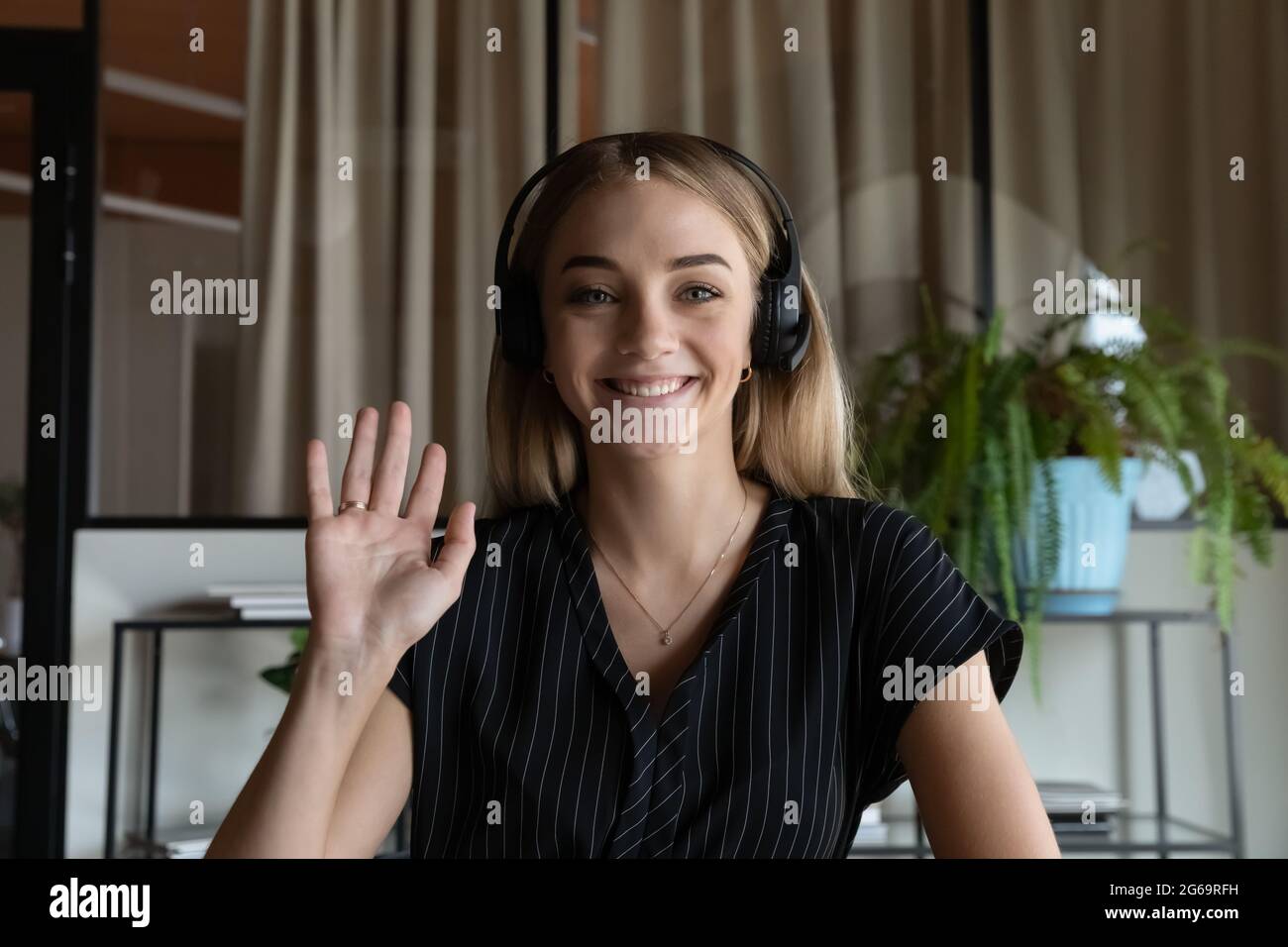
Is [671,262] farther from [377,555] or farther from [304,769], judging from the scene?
[304,769]

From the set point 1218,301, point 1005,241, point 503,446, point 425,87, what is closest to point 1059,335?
point 1005,241

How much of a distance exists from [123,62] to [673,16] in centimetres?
122

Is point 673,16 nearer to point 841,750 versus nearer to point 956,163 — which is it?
point 956,163

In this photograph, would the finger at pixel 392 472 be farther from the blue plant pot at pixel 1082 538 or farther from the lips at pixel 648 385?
the blue plant pot at pixel 1082 538

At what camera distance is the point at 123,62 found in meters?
2.55

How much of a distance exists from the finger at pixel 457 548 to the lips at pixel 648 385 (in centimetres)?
21

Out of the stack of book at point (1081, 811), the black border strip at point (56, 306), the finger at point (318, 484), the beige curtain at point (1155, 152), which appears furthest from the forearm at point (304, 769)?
the beige curtain at point (1155, 152)

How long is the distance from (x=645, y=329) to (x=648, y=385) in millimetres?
49

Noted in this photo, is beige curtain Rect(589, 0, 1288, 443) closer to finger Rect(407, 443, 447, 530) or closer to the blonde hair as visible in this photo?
the blonde hair

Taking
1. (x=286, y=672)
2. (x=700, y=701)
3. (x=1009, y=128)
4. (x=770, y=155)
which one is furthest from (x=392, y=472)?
Answer: (x=1009, y=128)

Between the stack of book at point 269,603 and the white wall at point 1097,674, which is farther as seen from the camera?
the white wall at point 1097,674

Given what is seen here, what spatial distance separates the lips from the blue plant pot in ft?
4.00

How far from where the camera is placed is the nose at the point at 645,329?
1009 mm

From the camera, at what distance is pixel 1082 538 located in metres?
2.13
